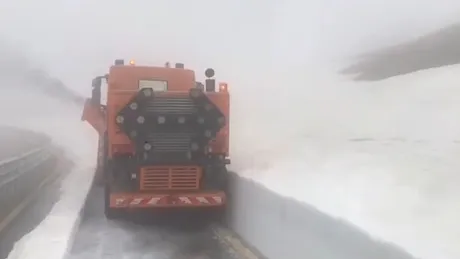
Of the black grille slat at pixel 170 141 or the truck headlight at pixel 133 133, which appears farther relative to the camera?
the black grille slat at pixel 170 141

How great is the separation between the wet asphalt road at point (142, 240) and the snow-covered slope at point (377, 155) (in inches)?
43.9

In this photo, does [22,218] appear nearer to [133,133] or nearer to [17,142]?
[133,133]

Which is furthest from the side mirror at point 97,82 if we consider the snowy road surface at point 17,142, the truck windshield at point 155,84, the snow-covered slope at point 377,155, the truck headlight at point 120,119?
the snowy road surface at point 17,142

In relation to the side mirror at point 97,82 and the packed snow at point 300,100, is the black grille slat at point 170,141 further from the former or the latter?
the side mirror at point 97,82

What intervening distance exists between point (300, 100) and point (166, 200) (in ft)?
48.8

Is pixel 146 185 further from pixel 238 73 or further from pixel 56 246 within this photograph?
pixel 238 73

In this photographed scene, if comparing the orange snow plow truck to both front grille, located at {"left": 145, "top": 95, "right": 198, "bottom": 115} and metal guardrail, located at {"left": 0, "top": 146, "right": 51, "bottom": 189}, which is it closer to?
front grille, located at {"left": 145, "top": 95, "right": 198, "bottom": 115}

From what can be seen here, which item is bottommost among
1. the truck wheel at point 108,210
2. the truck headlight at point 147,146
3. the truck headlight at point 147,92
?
the truck wheel at point 108,210

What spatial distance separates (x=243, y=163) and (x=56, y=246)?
5.75 m

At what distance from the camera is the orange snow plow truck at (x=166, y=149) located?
9.77 meters

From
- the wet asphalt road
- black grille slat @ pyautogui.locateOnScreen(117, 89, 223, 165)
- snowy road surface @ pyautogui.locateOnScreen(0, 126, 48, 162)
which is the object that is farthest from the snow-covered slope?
snowy road surface @ pyautogui.locateOnScreen(0, 126, 48, 162)

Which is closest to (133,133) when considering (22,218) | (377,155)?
(22,218)

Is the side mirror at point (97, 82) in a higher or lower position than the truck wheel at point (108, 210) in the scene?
higher

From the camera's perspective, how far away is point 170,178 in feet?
33.3
